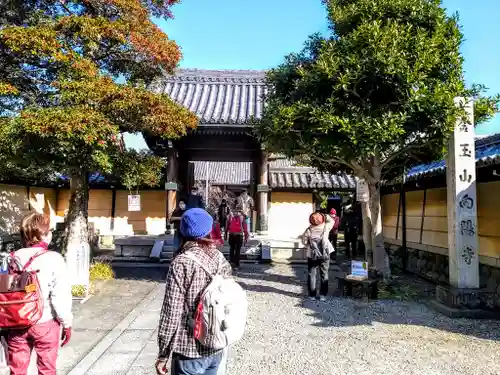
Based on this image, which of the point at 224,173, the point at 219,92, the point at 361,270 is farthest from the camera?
the point at 224,173

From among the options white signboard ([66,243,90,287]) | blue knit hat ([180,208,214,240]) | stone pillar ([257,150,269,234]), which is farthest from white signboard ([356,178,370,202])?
blue knit hat ([180,208,214,240])

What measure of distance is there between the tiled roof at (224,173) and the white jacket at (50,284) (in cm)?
2513

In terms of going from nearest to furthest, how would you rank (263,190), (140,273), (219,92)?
1. (140,273)
2. (263,190)
3. (219,92)

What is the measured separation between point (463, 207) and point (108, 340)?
6.04m

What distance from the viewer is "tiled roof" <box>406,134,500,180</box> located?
23.5 ft

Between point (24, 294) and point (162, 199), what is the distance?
1349 centimetres

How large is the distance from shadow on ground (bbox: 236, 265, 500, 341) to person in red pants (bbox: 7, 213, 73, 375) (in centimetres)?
402

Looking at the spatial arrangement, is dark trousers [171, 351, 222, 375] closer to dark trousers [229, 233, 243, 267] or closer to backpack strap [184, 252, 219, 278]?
backpack strap [184, 252, 219, 278]

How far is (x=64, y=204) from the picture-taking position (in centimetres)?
1673

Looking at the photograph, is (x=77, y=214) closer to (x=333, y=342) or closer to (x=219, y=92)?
(x=333, y=342)

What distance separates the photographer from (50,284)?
121 inches

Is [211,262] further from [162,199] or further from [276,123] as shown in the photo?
[162,199]

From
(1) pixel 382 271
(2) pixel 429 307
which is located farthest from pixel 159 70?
(2) pixel 429 307

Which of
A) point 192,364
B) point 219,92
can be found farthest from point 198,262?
point 219,92
